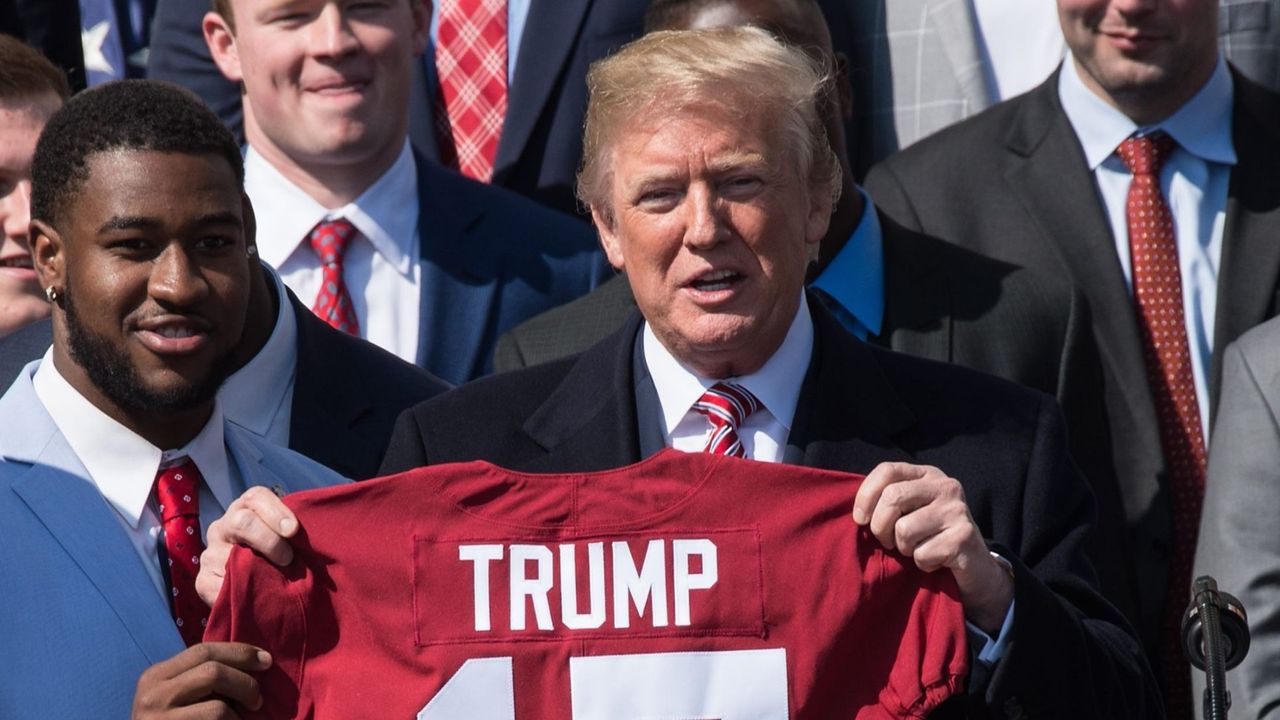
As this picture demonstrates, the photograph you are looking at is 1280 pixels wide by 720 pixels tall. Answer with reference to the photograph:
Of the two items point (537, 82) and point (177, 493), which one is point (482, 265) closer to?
point (537, 82)

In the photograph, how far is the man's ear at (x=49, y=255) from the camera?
377cm

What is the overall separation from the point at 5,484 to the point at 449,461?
83 centimetres

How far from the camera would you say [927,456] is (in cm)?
397

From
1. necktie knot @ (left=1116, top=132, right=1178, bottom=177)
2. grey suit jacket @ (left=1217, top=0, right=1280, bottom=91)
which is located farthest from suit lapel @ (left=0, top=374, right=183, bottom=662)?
grey suit jacket @ (left=1217, top=0, right=1280, bottom=91)

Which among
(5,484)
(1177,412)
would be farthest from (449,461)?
(1177,412)

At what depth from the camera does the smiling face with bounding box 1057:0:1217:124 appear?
5.57 m

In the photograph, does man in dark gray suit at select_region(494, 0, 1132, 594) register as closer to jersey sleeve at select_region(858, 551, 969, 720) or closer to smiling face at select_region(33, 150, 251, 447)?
smiling face at select_region(33, 150, 251, 447)

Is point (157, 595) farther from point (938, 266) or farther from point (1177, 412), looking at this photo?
point (1177, 412)

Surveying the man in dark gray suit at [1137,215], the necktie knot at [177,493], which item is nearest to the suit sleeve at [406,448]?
the necktie knot at [177,493]

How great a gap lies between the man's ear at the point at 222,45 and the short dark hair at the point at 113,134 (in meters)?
1.90

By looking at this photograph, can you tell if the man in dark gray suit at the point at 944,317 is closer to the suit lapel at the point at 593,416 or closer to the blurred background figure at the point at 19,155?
the suit lapel at the point at 593,416

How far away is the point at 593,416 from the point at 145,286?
0.86 meters

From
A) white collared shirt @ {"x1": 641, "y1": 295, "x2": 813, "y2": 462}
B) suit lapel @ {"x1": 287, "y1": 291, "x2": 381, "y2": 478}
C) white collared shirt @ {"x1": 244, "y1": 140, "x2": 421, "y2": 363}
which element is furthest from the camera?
white collared shirt @ {"x1": 244, "y1": 140, "x2": 421, "y2": 363}

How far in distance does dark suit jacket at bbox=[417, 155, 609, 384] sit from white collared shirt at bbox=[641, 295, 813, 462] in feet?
4.39
